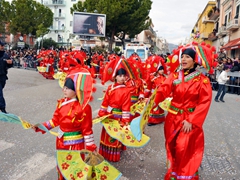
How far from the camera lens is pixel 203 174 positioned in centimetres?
368

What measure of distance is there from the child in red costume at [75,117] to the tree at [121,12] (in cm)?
2705

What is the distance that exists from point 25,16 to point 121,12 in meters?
20.1

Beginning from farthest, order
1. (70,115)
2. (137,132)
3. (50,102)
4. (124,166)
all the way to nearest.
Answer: (50,102) → (124,166) → (70,115) → (137,132)

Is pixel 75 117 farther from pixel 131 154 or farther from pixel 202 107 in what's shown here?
pixel 131 154

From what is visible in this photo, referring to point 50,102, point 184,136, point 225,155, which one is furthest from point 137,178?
point 50,102

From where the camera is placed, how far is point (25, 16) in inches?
1592

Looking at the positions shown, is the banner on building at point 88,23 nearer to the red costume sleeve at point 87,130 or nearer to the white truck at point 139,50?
the white truck at point 139,50

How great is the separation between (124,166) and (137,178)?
399 mm

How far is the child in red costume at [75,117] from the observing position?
101 inches

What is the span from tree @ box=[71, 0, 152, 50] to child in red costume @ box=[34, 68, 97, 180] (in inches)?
1065

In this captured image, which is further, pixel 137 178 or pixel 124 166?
pixel 124 166

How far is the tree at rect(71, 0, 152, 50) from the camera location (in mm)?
28547

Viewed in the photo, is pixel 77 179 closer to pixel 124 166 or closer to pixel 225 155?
pixel 124 166

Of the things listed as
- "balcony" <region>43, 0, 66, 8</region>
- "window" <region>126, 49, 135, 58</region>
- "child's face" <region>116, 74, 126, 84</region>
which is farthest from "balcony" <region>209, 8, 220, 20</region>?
"balcony" <region>43, 0, 66, 8</region>
